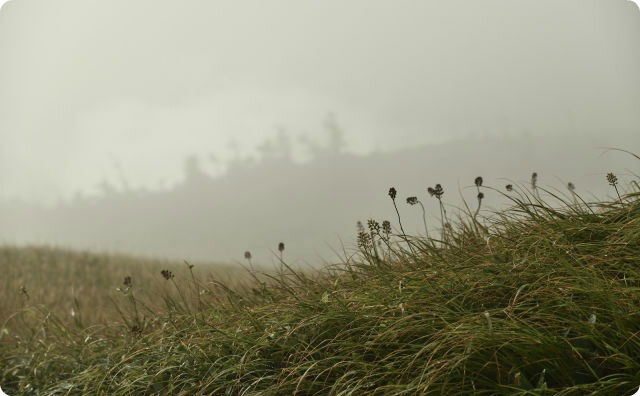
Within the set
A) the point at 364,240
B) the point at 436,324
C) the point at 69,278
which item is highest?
the point at 364,240

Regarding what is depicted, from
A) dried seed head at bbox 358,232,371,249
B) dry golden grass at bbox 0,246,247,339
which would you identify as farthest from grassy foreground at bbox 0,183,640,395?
dry golden grass at bbox 0,246,247,339

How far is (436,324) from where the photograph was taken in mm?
2885

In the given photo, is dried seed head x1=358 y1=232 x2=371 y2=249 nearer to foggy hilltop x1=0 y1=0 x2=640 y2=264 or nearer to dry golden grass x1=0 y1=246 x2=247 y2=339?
foggy hilltop x1=0 y1=0 x2=640 y2=264

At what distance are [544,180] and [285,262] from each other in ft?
6.77

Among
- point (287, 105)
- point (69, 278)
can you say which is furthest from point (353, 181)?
point (69, 278)

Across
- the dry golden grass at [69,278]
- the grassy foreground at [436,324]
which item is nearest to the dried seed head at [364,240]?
the grassy foreground at [436,324]

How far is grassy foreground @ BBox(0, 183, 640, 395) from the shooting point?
2.60m

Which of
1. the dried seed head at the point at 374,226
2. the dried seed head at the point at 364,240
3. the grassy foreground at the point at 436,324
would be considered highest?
the dried seed head at the point at 374,226

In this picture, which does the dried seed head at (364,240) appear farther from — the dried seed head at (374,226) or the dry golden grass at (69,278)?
the dry golden grass at (69,278)

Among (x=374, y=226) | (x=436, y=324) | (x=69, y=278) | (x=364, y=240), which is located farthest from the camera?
(x=69, y=278)

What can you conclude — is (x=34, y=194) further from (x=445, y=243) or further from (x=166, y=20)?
(x=445, y=243)

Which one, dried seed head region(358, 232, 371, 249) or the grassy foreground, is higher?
dried seed head region(358, 232, 371, 249)

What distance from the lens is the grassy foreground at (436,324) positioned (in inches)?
102

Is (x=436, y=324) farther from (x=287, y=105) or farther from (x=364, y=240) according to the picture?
(x=287, y=105)
